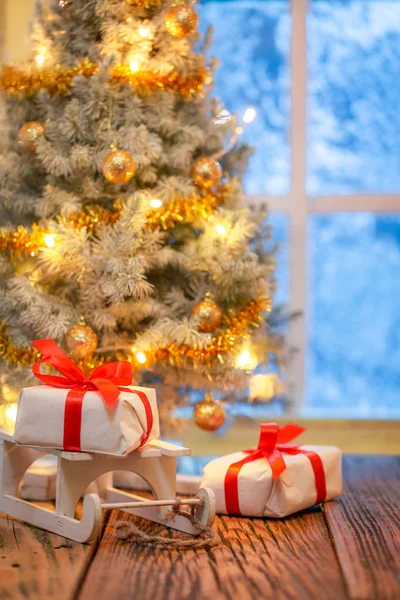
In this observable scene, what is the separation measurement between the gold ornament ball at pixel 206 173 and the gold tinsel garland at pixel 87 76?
17cm

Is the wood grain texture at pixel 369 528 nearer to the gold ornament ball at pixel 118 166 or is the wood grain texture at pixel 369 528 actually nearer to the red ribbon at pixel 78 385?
the red ribbon at pixel 78 385

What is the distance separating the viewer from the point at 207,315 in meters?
1.52

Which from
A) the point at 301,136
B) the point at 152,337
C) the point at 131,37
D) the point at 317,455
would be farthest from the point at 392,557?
the point at 301,136

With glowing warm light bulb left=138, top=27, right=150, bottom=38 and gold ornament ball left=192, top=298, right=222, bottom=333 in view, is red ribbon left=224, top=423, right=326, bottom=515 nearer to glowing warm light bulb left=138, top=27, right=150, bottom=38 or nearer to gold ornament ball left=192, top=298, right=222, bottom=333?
gold ornament ball left=192, top=298, right=222, bottom=333

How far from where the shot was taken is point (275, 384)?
5.75ft

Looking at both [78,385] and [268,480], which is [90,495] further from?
[268,480]

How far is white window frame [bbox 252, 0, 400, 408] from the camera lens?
7.85 feet

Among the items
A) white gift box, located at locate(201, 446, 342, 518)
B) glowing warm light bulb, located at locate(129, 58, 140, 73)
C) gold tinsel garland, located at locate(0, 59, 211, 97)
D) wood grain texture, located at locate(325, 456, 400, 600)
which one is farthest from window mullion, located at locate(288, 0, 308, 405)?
white gift box, located at locate(201, 446, 342, 518)

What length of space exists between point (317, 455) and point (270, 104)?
1439mm

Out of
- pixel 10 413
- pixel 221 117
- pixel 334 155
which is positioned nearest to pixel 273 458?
pixel 10 413

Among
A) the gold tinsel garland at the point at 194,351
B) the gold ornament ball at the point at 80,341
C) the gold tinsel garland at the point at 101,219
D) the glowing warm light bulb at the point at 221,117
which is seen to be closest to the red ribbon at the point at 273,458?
the gold tinsel garland at the point at 194,351

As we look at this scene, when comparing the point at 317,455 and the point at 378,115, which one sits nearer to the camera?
the point at 317,455

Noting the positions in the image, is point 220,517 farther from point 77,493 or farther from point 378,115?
point 378,115

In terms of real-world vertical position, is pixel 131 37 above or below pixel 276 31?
below
